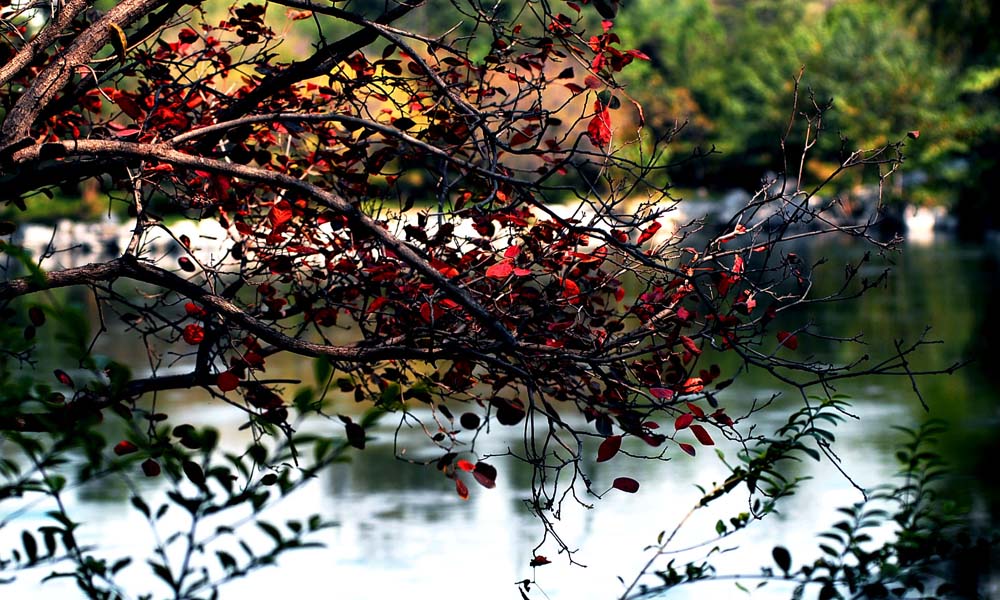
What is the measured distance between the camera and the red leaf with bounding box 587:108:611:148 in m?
2.97

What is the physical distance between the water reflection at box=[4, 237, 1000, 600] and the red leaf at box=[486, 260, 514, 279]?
6.70 ft

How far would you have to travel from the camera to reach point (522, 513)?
8586 mm

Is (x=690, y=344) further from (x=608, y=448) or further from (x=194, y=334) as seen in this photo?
(x=194, y=334)

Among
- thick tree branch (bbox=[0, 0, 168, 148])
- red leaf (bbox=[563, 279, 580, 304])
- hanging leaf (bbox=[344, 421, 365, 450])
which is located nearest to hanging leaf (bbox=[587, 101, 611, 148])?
red leaf (bbox=[563, 279, 580, 304])

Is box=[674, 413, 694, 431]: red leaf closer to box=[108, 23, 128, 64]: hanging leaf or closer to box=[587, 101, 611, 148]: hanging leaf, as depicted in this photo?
box=[587, 101, 611, 148]: hanging leaf

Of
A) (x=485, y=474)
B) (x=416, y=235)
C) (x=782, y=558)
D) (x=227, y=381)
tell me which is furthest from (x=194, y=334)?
(x=782, y=558)

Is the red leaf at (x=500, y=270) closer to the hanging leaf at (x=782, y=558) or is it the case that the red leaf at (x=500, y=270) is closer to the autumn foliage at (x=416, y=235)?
the autumn foliage at (x=416, y=235)

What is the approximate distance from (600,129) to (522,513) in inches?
231

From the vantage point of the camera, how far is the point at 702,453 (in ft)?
34.2

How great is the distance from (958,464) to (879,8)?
122 feet

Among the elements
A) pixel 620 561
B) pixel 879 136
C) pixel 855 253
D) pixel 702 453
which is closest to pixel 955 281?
pixel 855 253

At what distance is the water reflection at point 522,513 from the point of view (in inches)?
285

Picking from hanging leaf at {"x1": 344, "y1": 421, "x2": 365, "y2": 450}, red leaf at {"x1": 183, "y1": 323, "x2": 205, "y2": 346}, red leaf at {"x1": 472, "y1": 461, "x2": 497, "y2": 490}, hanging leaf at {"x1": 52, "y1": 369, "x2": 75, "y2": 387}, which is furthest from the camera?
red leaf at {"x1": 183, "y1": 323, "x2": 205, "y2": 346}

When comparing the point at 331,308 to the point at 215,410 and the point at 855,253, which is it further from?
the point at 855,253
